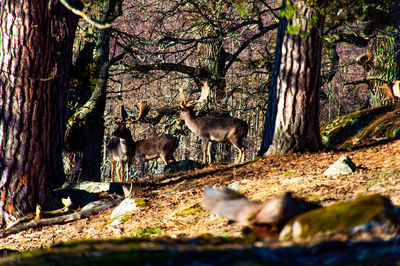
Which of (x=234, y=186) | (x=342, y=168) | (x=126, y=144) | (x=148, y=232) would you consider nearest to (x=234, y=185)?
(x=234, y=186)

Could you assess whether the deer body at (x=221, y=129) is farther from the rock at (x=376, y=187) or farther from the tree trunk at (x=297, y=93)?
the rock at (x=376, y=187)

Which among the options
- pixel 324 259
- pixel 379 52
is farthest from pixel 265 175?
pixel 379 52

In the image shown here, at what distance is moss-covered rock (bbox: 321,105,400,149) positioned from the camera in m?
10.3

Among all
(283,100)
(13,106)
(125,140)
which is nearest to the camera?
(13,106)

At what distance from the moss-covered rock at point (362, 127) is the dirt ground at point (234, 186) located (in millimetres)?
1921

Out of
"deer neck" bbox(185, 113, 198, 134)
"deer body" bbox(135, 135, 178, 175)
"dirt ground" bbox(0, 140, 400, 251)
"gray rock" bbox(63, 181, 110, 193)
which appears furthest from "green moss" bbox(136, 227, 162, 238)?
"deer body" bbox(135, 135, 178, 175)

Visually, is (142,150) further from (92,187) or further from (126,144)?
(92,187)

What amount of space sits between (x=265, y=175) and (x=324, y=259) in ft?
16.3

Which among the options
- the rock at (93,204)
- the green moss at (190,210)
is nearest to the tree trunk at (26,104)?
the rock at (93,204)

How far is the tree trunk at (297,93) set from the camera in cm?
895

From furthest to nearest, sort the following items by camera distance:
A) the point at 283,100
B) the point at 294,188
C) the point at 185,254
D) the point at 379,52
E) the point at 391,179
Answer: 1. the point at 379,52
2. the point at 283,100
3. the point at 294,188
4. the point at 391,179
5. the point at 185,254

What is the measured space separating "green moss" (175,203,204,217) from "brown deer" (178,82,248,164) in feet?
22.9

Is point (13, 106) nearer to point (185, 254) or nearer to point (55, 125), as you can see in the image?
point (55, 125)

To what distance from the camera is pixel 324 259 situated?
261cm
